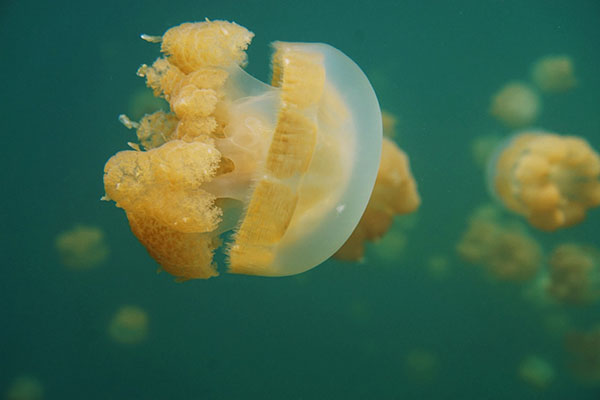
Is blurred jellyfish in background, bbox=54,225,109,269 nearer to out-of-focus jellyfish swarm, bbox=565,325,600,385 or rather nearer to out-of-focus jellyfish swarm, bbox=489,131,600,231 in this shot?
out-of-focus jellyfish swarm, bbox=489,131,600,231

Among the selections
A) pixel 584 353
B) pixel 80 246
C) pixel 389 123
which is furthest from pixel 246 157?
pixel 584 353

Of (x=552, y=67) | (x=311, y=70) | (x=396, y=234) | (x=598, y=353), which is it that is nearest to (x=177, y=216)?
(x=311, y=70)

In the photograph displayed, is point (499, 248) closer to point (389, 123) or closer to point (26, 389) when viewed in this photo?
point (389, 123)

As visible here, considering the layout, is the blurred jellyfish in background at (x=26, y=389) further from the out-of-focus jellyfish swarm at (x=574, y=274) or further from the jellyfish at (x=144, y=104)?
the out-of-focus jellyfish swarm at (x=574, y=274)

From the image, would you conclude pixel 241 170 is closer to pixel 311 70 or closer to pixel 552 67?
pixel 311 70

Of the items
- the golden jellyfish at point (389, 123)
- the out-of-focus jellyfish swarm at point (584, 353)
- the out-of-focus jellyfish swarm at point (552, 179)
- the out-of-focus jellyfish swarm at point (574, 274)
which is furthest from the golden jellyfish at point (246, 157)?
the out-of-focus jellyfish swarm at point (584, 353)

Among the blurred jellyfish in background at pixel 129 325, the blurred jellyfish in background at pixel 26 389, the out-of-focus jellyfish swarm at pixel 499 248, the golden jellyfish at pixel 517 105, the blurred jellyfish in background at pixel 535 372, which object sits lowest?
the blurred jellyfish in background at pixel 26 389
